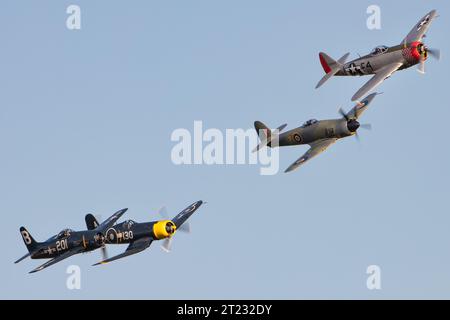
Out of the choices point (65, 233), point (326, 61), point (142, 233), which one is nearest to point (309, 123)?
point (326, 61)

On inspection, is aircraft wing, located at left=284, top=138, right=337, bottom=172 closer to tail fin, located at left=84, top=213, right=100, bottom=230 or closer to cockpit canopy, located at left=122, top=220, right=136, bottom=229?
cockpit canopy, located at left=122, top=220, right=136, bottom=229

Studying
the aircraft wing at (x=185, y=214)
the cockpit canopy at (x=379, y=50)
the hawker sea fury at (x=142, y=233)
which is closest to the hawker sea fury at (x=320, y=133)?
the cockpit canopy at (x=379, y=50)

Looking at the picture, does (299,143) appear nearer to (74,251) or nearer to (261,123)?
(261,123)

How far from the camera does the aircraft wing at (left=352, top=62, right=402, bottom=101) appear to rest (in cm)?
6769

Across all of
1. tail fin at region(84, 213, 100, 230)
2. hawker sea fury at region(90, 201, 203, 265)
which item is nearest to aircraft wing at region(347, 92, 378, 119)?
hawker sea fury at region(90, 201, 203, 265)

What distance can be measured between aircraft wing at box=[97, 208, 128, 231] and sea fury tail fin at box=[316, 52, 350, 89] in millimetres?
17474

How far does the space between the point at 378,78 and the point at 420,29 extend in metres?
6.35

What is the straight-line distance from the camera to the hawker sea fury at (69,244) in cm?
6572

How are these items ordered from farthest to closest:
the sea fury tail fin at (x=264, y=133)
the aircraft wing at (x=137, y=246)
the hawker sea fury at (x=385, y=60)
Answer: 1. the sea fury tail fin at (x=264, y=133)
2. the hawker sea fury at (x=385, y=60)
3. the aircraft wing at (x=137, y=246)

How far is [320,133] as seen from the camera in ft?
229

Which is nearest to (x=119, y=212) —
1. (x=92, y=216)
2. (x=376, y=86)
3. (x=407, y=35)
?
(x=92, y=216)

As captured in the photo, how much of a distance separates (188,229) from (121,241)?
171 inches

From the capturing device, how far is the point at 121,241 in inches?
2574

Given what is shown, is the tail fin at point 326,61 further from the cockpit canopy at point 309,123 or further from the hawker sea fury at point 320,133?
the cockpit canopy at point 309,123
